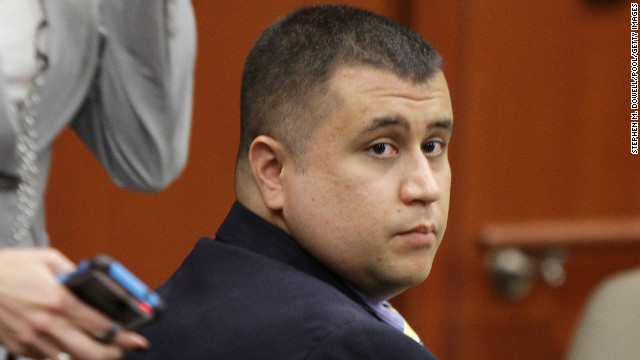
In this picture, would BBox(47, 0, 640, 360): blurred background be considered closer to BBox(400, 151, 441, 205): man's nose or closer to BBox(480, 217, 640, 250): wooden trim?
BBox(480, 217, 640, 250): wooden trim

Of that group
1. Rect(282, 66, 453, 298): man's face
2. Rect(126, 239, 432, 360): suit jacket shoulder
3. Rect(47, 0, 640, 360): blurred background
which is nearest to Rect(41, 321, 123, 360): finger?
Rect(126, 239, 432, 360): suit jacket shoulder

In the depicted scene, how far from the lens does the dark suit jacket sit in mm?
1256

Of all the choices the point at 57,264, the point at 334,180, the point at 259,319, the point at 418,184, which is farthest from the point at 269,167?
the point at 57,264

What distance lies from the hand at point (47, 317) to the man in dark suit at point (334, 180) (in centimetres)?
34

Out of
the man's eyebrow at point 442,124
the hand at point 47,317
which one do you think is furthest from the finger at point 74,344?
the man's eyebrow at point 442,124

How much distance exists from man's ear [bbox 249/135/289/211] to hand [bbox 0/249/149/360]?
554mm

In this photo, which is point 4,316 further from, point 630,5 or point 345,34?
point 630,5

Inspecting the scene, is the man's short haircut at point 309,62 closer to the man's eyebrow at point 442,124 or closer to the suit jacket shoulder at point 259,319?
the man's eyebrow at point 442,124

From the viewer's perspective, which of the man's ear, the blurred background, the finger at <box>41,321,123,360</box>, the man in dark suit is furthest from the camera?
the blurred background

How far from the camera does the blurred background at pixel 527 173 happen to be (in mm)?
3404

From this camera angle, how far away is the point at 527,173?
11.5 feet

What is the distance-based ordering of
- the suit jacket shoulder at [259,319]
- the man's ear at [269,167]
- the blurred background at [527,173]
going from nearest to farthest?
the suit jacket shoulder at [259,319] < the man's ear at [269,167] < the blurred background at [527,173]

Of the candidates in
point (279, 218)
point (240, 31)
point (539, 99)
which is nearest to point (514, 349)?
point (539, 99)

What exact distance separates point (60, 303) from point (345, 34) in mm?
737
